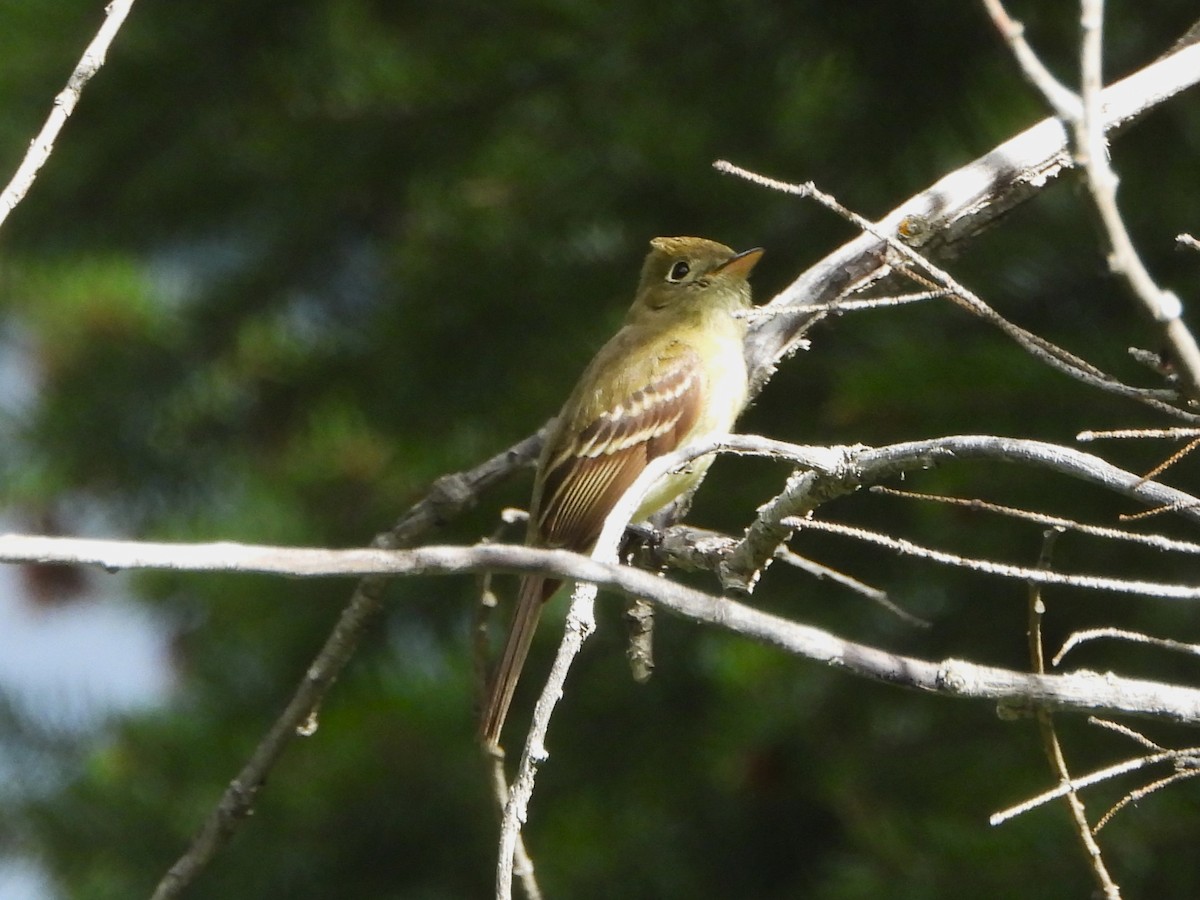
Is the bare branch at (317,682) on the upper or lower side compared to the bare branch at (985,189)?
lower

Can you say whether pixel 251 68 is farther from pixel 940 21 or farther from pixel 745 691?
pixel 745 691

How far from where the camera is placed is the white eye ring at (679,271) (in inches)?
162

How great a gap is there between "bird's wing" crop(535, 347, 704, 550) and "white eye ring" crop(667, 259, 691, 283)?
0.18 meters

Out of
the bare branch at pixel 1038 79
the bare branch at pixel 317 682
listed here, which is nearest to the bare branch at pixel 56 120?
the bare branch at pixel 1038 79

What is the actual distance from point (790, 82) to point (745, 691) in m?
1.70

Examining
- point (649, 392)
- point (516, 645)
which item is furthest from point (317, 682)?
Result: point (649, 392)

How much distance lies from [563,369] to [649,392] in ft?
0.96

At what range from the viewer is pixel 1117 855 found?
361 centimetres

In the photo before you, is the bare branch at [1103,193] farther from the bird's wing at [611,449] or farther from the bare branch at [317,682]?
the bird's wing at [611,449]

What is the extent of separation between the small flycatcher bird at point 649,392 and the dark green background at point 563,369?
0.12 metres

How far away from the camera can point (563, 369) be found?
169 inches

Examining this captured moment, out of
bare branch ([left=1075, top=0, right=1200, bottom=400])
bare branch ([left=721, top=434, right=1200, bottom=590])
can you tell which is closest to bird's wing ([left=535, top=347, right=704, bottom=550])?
bare branch ([left=721, top=434, right=1200, bottom=590])

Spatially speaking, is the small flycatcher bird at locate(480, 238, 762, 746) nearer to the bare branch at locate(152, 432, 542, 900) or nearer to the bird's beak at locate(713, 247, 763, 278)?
the bird's beak at locate(713, 247, 763, 278)

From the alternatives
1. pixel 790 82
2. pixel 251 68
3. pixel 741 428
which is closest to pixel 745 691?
pixel 741 428
